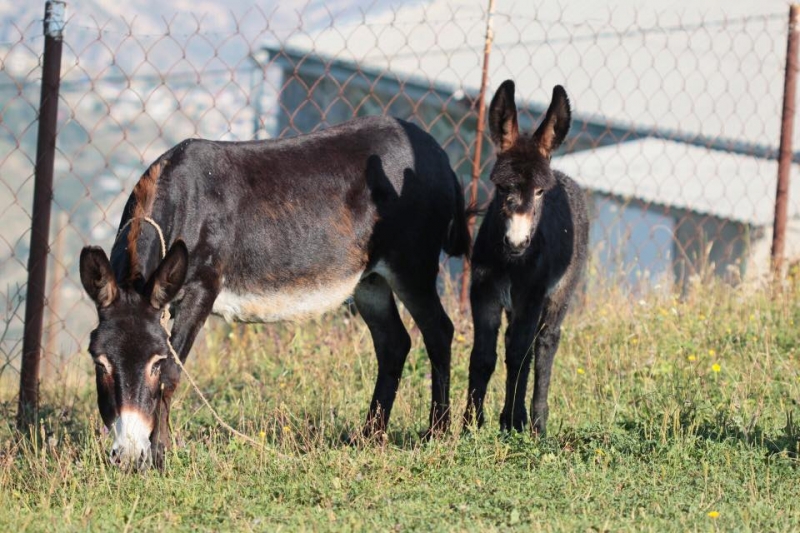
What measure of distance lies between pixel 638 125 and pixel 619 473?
7648mm

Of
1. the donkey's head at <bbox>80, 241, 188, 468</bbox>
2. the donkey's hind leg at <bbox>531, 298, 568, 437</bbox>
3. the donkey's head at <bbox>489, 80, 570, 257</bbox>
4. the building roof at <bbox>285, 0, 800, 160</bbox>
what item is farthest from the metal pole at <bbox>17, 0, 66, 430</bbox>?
the building roof at <bbox>285, 0, 800, 160</bbox>

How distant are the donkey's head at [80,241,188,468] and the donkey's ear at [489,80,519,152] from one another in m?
1.61

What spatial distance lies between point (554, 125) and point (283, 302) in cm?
159

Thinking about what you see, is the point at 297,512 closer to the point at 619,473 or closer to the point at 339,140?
the point at 619,473

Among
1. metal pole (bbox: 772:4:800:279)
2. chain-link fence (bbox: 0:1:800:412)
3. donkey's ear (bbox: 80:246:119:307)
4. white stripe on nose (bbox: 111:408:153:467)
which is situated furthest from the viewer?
chain-link fence (bbox: 0:1:800:412)

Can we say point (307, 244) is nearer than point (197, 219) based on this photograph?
No

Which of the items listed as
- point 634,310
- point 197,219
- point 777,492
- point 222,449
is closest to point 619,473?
point 777,492

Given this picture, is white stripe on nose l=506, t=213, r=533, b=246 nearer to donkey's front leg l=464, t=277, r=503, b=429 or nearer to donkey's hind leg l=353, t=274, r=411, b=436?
donkey's front leg l=464, t=277, r=503, b=429

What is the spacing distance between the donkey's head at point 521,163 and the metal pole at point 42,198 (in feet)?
9.30

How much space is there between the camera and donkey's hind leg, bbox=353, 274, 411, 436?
5.81 meters

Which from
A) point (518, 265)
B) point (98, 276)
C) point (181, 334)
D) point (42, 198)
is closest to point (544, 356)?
point (518, 265)

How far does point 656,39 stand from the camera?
A: 14664 mm

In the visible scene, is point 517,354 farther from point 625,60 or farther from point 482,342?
point 625,60

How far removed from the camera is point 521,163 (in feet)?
15.9
